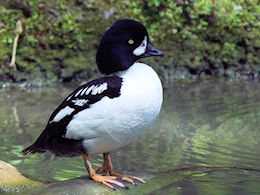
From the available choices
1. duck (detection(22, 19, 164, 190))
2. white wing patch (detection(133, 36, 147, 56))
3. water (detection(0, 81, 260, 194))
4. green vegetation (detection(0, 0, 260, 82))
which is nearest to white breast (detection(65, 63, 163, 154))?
duck (detection(22, 19, 164, 190))

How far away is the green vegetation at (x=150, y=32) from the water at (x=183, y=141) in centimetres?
60

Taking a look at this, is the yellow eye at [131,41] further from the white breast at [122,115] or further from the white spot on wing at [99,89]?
the white spot on wing at [99,89]

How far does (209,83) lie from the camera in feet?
29.2

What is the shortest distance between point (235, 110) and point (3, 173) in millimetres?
3315

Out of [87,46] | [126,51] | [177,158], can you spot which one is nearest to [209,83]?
[87,46]

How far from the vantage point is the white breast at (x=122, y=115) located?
4.00m

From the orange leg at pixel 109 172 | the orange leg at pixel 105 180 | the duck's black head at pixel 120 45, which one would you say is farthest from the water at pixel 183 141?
the duck's black head at pixel 120 45

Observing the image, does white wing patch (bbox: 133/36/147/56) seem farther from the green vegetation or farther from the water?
the green vegetation

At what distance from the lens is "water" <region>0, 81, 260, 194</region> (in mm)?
4738

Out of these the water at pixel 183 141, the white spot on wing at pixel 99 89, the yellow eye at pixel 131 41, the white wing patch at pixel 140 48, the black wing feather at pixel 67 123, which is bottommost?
the water at pixel 183 141

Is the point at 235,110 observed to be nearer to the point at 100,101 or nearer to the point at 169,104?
the point at 169,104

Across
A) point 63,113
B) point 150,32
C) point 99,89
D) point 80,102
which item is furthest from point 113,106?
point 150,32

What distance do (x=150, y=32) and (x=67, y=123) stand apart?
5304mm

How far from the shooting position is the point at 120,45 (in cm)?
424
